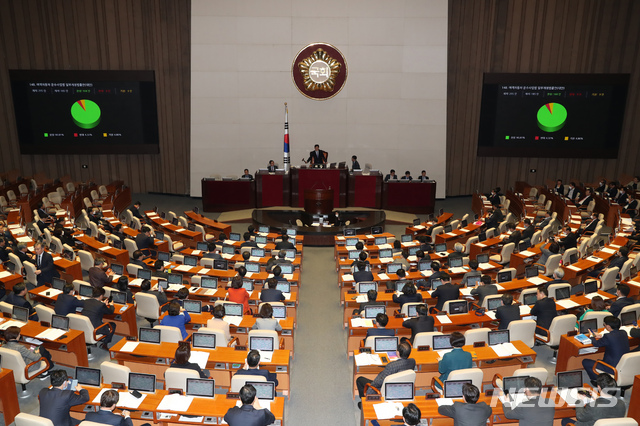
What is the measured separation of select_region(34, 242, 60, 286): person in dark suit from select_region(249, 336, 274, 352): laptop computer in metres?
6.07

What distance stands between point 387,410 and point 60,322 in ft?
19.5

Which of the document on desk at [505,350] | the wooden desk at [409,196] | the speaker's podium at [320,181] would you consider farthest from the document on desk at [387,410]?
the wooden desk at [409,196]

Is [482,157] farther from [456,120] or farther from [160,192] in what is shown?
[160,192]

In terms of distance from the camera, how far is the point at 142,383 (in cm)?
696

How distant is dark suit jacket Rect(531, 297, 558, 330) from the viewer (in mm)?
9438

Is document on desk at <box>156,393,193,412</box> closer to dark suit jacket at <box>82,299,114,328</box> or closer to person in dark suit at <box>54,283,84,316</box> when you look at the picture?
dark suit jacket at <box>82,299,114,328</box>

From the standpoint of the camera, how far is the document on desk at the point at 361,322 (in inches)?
364

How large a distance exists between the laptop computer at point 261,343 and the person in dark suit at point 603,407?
4542 millimetres

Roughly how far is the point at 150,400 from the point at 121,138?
18675mm

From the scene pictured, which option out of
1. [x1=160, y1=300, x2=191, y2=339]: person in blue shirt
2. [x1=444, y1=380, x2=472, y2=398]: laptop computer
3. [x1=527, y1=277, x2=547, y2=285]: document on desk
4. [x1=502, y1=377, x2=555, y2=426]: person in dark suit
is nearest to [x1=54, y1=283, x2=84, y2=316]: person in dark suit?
[x1=160, y1=300, x2=191, y2=339]: person in blue shirt

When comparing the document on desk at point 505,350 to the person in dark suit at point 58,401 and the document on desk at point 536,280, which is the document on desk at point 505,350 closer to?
the document on desk at point 536,280

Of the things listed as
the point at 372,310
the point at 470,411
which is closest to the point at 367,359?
the point at 372,310

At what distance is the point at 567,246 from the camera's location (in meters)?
13.8

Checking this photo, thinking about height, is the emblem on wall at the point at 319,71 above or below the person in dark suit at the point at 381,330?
above
